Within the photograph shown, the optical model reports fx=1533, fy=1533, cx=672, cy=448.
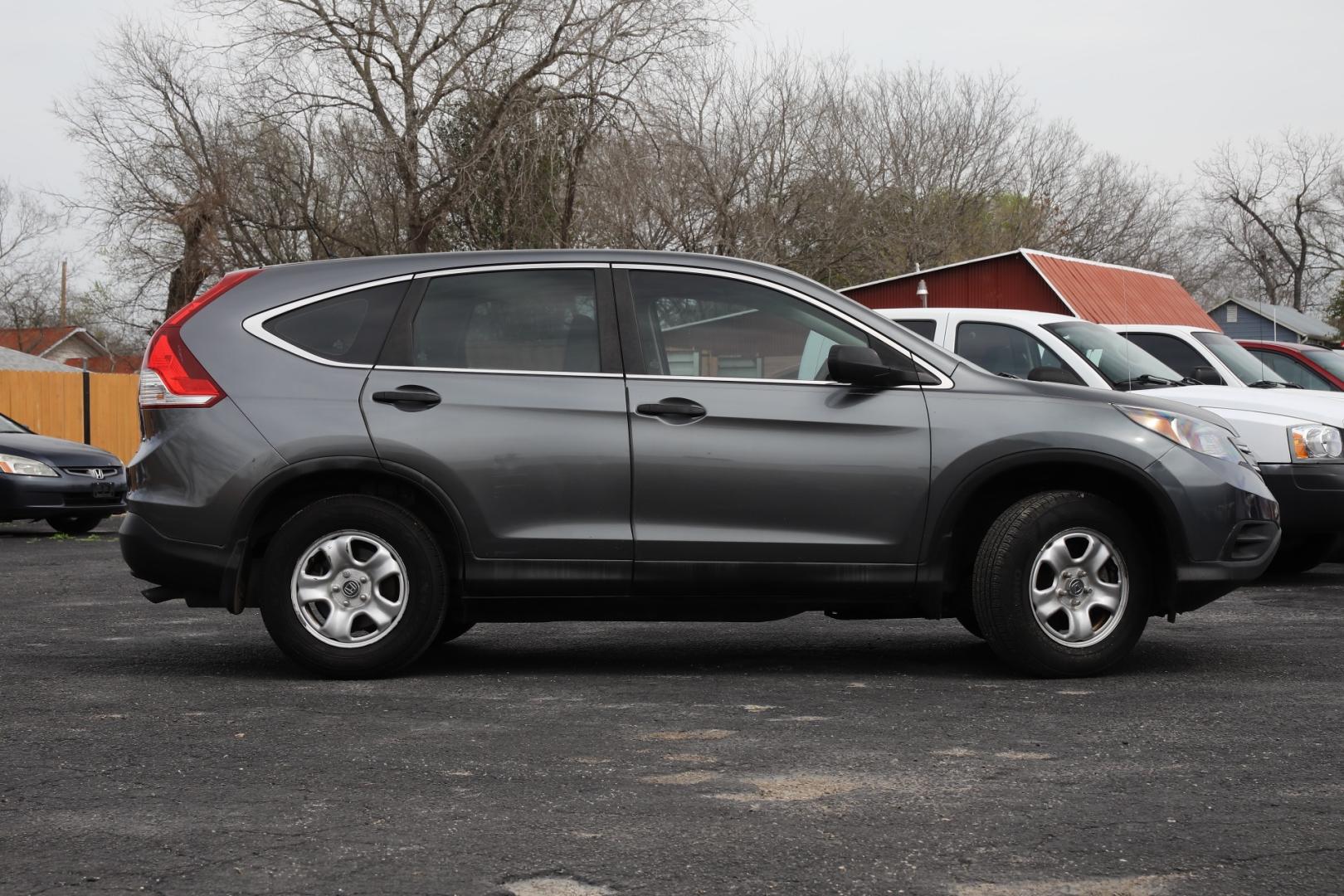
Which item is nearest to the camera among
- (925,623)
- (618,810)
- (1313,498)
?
(618,810)

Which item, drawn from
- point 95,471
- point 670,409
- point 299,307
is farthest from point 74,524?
point 670,409

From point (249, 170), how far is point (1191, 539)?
30350 millimetres

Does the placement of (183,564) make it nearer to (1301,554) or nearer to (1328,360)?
(1301,554)

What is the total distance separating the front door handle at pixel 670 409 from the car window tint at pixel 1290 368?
985 centimetres

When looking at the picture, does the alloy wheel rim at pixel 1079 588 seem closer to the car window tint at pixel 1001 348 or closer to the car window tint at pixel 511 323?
the car window tint at pixel 511 323

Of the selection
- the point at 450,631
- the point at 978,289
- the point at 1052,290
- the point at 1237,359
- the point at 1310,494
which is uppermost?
the point at 978,289

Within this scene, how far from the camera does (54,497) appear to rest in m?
15.5

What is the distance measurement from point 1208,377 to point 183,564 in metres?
7.31

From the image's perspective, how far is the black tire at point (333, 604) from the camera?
6.26m

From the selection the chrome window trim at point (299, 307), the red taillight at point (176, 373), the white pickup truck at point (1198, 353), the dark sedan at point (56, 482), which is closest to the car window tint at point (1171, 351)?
the white pickup truck at point (1198, 353)

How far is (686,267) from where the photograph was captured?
6594 millimetres

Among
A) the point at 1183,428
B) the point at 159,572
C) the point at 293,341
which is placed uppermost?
the point at 293,341

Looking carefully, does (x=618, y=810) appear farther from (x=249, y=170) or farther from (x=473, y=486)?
(x=249, y=170)

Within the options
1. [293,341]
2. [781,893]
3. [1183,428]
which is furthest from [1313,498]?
[781,893]
